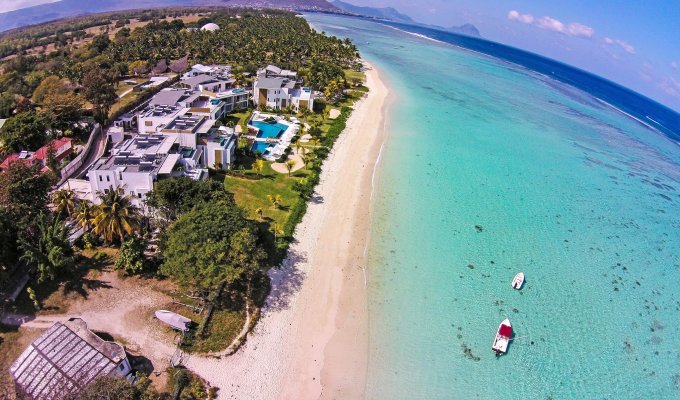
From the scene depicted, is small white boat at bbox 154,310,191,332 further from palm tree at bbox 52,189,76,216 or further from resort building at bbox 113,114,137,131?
resort building at bbox 113,114,137,131

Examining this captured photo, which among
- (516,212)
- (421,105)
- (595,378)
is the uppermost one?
(421,105)

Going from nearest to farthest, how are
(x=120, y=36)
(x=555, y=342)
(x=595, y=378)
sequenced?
(x=595, y=378)
(x=555, y=342)
(x=120, y=36)

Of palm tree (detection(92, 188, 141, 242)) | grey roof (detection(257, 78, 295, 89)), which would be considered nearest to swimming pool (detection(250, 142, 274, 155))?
grey roof (detection(257, 78, 295, 89))

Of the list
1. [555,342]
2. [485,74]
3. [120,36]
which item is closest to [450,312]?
[555,342]

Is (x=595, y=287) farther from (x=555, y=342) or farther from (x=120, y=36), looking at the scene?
(x=120, y=36)

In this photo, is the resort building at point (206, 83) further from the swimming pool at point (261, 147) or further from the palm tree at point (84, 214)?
the palm tree at point (84, 214)

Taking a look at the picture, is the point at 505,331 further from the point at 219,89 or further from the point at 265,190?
the point at 219,89

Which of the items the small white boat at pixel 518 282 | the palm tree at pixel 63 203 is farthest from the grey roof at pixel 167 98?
the small white boat at pixel 518 282
